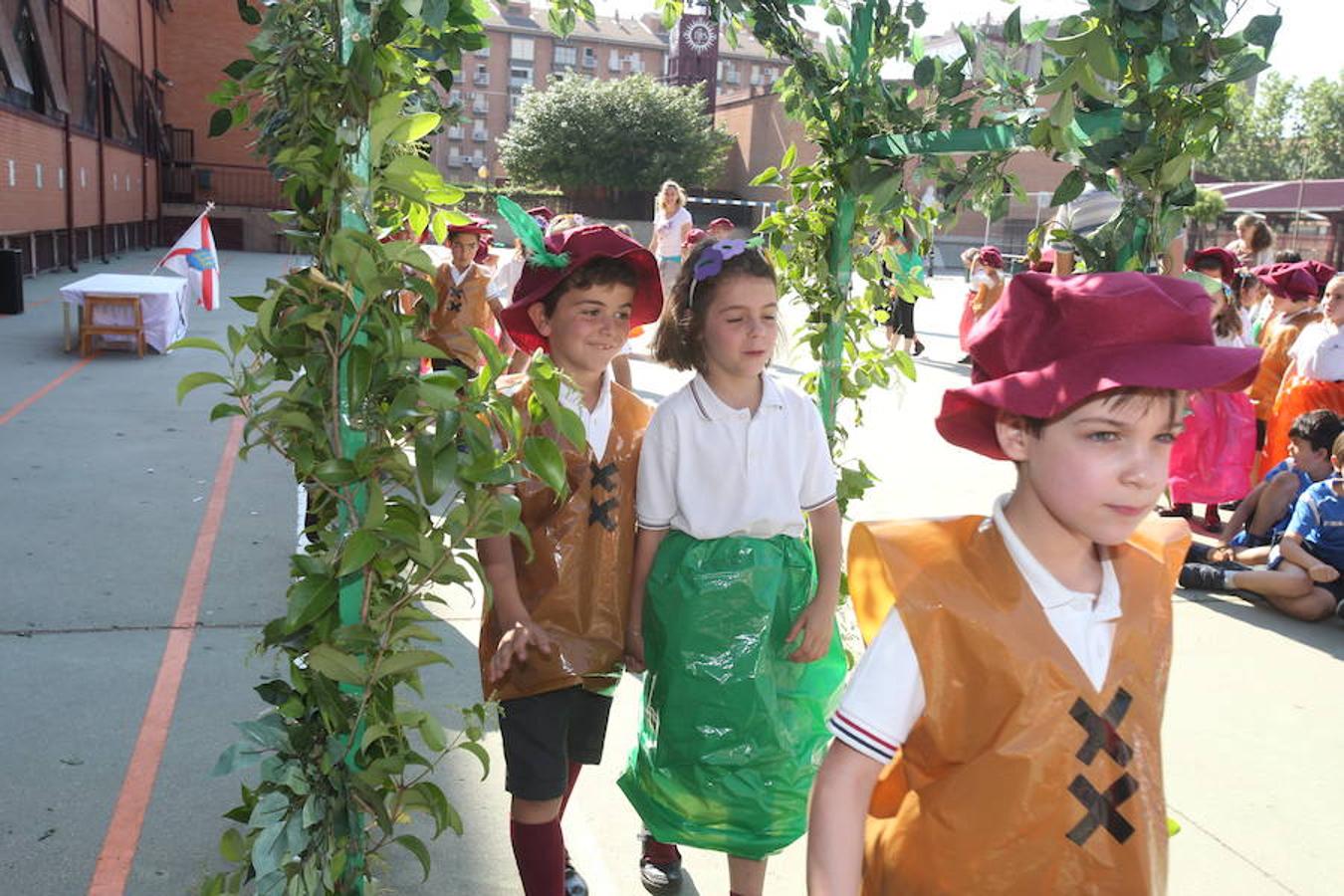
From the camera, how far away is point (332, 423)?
1.92 meters

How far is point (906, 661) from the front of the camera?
1638 mm

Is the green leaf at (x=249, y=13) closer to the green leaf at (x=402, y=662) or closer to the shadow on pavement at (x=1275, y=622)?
the green leaf at (x=402, y=662)

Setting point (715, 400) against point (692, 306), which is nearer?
point (715, 400)

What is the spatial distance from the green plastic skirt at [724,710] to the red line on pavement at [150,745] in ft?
4.88

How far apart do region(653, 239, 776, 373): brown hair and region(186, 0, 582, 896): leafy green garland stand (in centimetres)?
89

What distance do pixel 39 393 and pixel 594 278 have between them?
862 centimetres

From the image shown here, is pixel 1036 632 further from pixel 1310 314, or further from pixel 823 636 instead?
pixel 1310 314

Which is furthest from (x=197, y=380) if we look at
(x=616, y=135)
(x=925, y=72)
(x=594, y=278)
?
(x=616, y=135)

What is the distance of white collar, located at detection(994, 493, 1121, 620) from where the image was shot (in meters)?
1.68

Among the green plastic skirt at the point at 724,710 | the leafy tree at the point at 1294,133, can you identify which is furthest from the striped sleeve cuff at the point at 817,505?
the leafy tree at the point at 1294,133

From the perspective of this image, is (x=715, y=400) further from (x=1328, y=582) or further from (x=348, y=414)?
(x=1328, y=582)

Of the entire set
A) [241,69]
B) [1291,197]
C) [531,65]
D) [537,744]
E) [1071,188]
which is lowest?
[537,744]

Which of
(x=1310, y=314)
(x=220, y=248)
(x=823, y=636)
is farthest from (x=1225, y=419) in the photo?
(x=220, y=248)

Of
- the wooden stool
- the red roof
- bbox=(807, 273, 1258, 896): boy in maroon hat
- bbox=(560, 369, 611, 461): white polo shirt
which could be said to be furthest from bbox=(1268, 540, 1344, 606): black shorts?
the red roof
